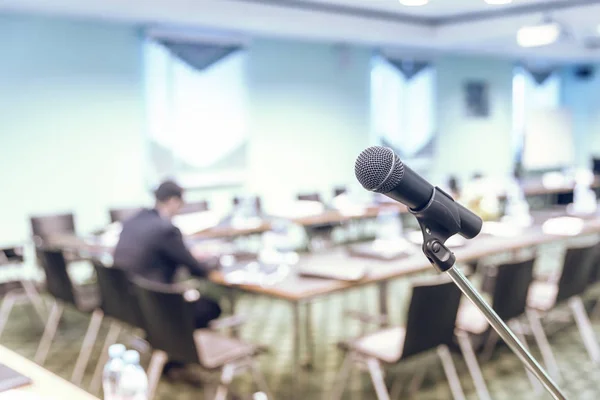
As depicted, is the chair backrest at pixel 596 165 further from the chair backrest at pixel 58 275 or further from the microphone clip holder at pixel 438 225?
the microphone clip holder at pixel 438 225

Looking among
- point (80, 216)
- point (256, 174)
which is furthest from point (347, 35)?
point (80, 216)

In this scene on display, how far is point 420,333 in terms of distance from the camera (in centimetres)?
294

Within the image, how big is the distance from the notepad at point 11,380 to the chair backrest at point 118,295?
1198 millimetres

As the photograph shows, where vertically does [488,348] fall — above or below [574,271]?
below

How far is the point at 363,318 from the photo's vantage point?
3.70 m

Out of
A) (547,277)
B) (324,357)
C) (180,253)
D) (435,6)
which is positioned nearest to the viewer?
(180,253)

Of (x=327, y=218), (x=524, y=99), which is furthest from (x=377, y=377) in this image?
(x=524, y=99)

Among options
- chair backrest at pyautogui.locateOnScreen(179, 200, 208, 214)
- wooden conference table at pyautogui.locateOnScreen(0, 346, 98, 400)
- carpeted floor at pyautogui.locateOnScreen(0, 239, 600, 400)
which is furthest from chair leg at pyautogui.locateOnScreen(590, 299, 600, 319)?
wooden conference table at pyautogui.locateOnScreen(0, 346, 98, 400)

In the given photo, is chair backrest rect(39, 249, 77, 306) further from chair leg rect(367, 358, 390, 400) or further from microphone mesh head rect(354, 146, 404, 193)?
microphone mesh head rect(354, 146, 404, 193)

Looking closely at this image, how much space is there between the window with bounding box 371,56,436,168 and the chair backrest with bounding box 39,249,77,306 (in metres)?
6.37

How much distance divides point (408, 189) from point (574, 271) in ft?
10.6

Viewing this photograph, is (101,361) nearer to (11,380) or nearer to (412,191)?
(11,380)

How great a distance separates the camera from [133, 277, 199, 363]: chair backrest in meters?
2.84

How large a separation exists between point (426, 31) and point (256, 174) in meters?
2.96
